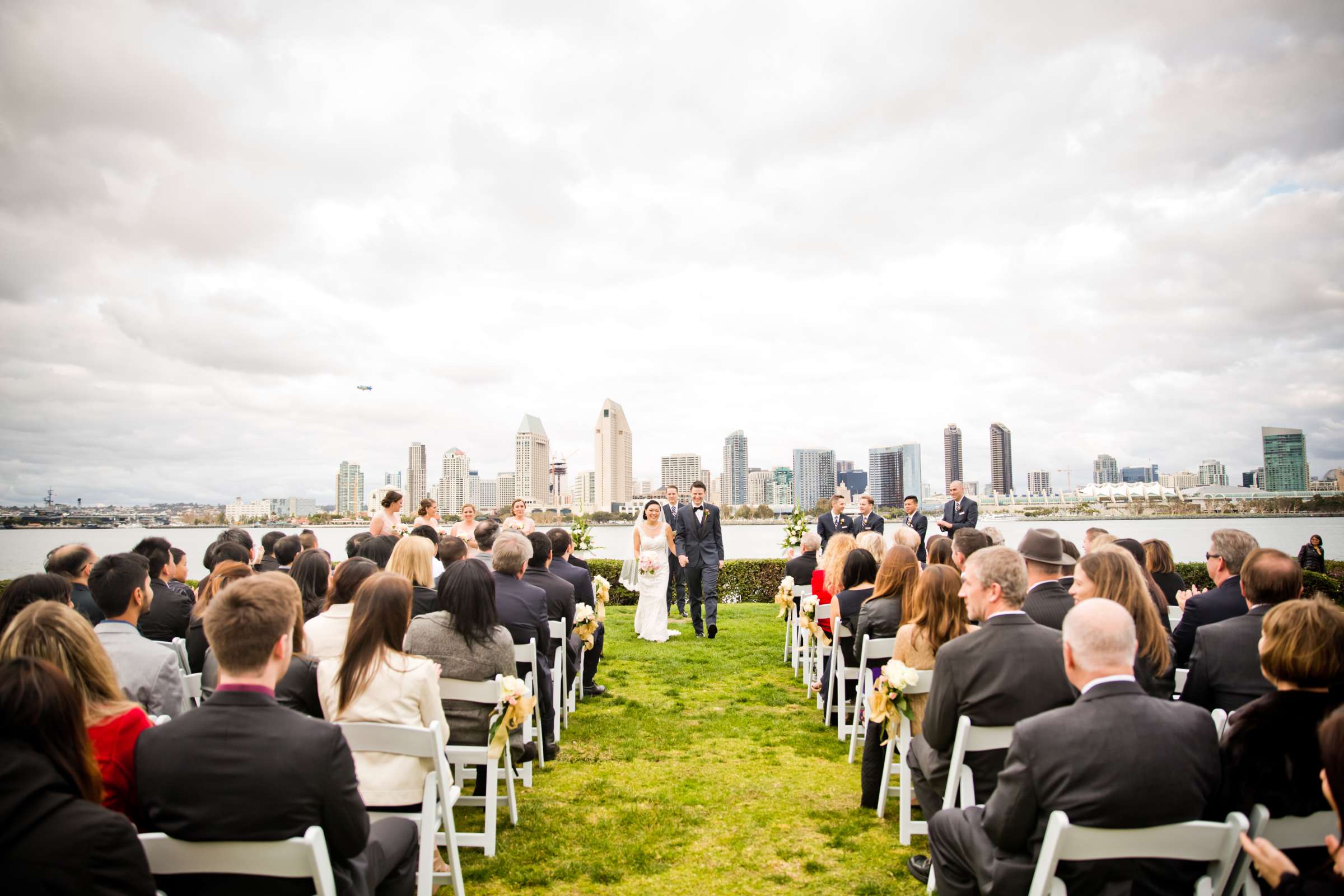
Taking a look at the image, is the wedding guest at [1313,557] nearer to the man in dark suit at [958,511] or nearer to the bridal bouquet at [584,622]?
the man in dark suit at [958,511]

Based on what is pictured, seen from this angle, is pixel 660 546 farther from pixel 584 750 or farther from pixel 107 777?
pixel 107 777

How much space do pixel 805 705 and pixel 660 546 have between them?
4.12 metres

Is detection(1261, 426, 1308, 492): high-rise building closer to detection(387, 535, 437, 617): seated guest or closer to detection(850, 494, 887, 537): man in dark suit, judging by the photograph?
detection(850, 494, 887, 537): man in dark suit

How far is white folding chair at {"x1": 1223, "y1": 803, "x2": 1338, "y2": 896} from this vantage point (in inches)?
101

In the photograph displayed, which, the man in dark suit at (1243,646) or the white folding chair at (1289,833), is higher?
the man in dark suit at (1243,646)

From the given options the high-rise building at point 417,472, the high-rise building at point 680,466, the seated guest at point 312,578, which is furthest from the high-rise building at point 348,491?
the seated guest at point 312,578

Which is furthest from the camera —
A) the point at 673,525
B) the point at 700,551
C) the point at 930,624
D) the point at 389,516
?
the point at 673,525

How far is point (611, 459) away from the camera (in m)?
39.8

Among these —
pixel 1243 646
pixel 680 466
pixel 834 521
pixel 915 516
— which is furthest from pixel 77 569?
pixel 680 466

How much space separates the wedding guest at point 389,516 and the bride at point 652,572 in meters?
3.45

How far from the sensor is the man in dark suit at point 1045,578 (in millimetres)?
4508

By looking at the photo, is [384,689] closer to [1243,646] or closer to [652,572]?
[1243,646]

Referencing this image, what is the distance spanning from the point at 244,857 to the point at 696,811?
3.43 m

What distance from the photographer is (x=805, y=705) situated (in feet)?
25.6
